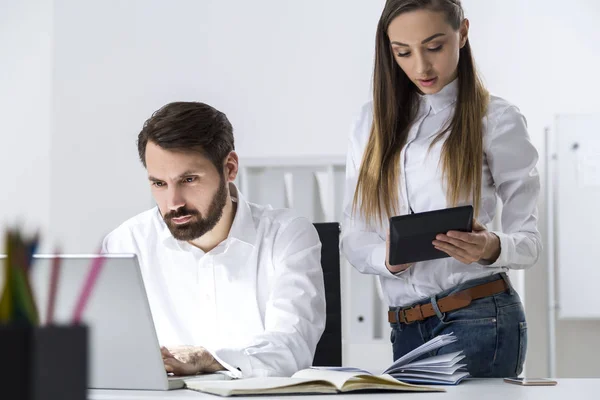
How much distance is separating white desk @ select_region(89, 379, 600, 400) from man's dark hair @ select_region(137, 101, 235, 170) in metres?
0.80

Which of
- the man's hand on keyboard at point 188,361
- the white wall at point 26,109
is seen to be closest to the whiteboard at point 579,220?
the man's hand on keyboard at point 188,361

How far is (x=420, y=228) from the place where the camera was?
154cm

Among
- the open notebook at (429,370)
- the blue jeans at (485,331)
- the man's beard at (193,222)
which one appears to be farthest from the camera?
the man's beard at (193,222)

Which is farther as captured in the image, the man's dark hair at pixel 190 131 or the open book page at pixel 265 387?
the man's dark hair at pixel 190 131

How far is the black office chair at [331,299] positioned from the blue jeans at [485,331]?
0.72ft

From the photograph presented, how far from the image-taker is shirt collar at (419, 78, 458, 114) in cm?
183

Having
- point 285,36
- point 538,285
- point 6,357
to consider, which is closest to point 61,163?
point 285,36

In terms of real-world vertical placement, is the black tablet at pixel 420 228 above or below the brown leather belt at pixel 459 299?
above

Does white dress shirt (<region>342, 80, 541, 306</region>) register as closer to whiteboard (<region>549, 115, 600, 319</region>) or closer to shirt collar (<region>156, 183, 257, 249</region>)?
shirt collar (<region>156, 183, 257, 249</region>)

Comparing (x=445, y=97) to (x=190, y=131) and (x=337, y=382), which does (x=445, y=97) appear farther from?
(x=337, y=382)

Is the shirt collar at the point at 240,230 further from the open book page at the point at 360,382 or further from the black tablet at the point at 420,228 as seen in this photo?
the open book page at the point at 360,382

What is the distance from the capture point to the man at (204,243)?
1.76 meters

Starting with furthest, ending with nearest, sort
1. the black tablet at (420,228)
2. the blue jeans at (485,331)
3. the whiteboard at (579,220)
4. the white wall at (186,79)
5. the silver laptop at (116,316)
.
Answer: the white wall at (186,79) → the whiteboard at (579,220) → the blue jeans at (485,331) → the black tablet at (420,228) → the silver laptop at (116,316)

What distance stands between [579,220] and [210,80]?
1.69 m
